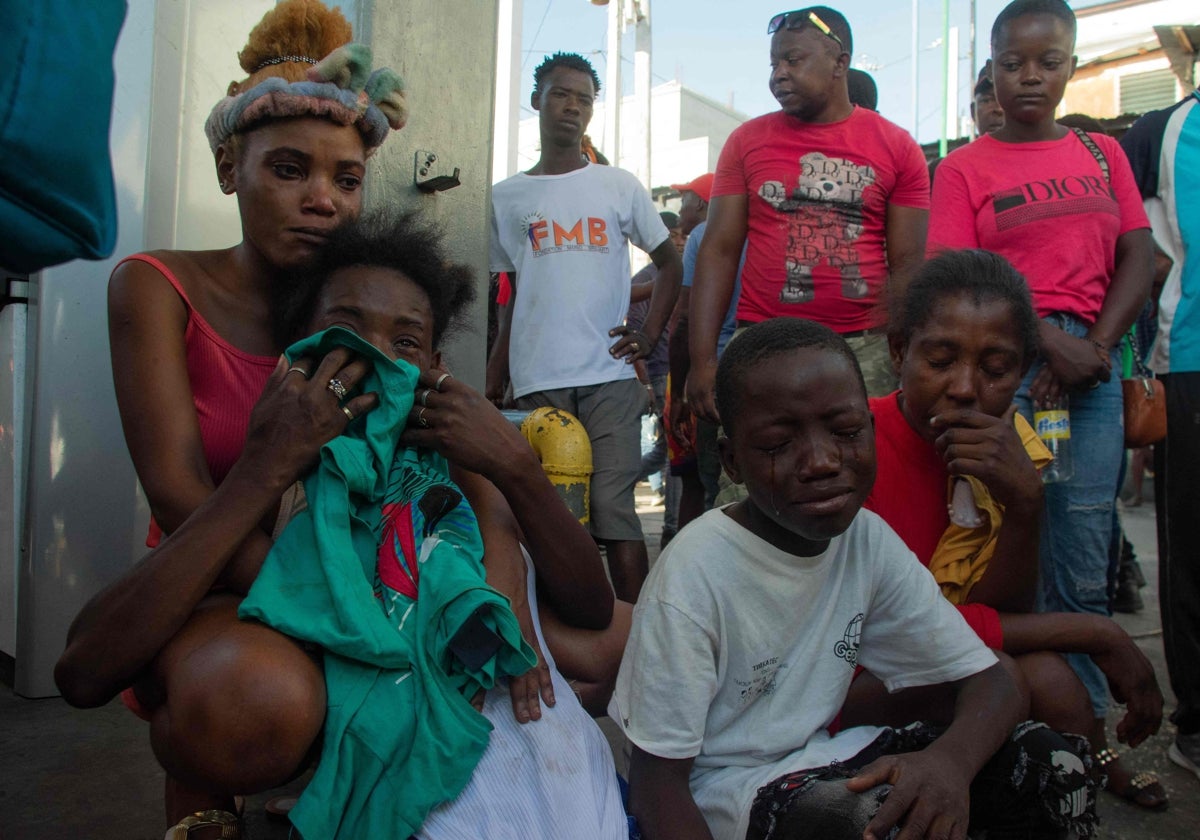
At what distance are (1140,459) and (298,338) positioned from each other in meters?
8.94

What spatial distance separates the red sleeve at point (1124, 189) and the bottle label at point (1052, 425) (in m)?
0.69

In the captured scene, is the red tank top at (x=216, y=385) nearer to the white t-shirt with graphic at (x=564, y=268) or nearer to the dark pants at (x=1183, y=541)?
the white t-shirt with graphic at (x=564, y=268)

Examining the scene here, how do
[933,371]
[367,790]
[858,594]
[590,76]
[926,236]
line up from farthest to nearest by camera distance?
[590,76], [926,236], [933,371], [858,594], [367,790]

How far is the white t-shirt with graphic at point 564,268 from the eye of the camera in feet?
11.3

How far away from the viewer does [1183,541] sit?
2.74 meters

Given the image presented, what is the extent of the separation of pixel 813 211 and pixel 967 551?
4.43ft

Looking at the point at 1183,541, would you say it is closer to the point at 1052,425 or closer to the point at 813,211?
the point at 1052,425

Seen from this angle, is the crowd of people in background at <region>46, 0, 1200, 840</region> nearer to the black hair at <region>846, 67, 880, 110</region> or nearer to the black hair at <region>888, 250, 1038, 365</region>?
the black hair at <region>888, 250, 1038, 365</region>

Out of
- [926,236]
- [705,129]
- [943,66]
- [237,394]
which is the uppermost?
[705,129]

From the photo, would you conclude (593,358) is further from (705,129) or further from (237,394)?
(705,129)

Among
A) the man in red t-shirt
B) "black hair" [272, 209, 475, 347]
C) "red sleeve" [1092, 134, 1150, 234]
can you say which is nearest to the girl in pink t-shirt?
"red sleeve" [1092, 134, 1150, 234]

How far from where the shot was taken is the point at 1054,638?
190 cm

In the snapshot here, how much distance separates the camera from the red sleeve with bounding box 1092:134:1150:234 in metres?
2.81

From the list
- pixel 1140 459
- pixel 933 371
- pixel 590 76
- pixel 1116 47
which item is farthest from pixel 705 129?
pixel 933 371
